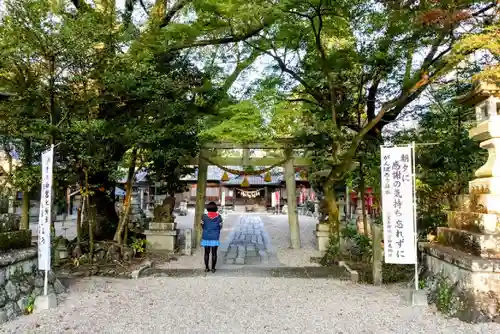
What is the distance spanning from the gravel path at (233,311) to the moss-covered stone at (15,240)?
106 cm

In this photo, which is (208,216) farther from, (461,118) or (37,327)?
(461,118)

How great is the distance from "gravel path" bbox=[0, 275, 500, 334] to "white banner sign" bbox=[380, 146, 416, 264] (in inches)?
30.2

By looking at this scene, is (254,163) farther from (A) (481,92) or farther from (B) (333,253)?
(A) (481,92)

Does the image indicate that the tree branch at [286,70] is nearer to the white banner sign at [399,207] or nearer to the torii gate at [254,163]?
the torii gate at [254,163]

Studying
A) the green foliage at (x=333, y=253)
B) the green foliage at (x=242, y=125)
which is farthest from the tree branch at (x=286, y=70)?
the green foliage at (x=333, y=253)

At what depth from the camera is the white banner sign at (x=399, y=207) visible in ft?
20.1

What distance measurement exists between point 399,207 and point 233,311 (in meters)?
2.96

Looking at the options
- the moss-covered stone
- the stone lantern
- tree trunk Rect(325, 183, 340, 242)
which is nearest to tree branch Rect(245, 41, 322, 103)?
tree trunk Rect(325, 183, 340, 242)

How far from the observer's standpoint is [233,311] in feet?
18.7

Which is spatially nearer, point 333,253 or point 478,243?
point 478,243

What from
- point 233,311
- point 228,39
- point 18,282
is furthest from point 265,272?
point 228,39

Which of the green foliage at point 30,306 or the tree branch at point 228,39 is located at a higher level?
the tree branch at point 228,39

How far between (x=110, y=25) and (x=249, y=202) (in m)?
33.3

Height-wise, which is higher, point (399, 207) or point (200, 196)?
point (200, 196)
